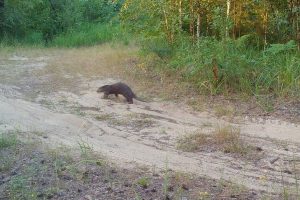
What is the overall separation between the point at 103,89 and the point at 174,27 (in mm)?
2741

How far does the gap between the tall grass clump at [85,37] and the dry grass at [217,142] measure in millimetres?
11940

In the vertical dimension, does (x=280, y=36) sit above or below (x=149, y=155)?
above

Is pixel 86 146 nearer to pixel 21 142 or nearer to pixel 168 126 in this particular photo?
pixel 21 142

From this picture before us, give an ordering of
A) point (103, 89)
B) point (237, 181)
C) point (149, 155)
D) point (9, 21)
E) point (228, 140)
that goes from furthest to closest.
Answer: point (9, 21), point (103, 89), point (228, 140), point (149, 155), point (237, 181)

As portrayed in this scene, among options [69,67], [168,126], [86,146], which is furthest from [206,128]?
[69,67]

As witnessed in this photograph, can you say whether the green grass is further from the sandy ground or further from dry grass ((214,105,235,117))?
dry grass ((214,105,235,117))

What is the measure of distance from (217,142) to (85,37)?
1335 cm

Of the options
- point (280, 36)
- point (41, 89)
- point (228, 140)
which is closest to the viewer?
point (228, 140)

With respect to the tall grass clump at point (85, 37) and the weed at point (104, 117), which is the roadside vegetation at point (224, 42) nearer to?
the weed at point (104, 117)

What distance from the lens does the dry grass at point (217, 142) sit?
6.41 m

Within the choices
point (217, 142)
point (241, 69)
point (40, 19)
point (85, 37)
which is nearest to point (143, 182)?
point (217, 142)

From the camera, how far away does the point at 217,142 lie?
662 centimetres

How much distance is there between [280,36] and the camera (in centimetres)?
1086

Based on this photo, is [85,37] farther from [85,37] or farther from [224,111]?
[224,111]
